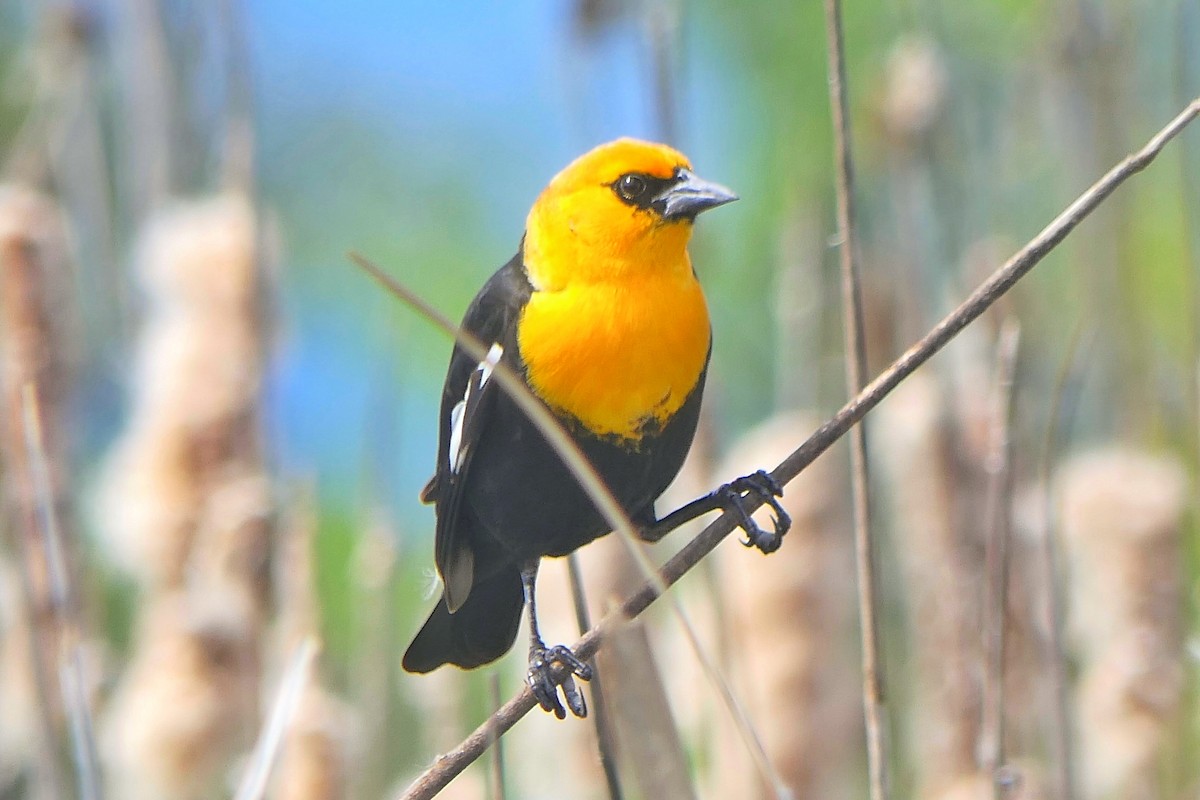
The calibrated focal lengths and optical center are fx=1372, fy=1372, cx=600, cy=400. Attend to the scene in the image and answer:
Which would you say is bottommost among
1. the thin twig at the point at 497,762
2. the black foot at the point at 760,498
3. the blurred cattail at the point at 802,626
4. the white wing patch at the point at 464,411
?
the blurred cattail at the point at 802,626

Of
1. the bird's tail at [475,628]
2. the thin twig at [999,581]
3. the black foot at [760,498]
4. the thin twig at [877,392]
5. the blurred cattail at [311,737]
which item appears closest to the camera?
the thin twig at [877,392]

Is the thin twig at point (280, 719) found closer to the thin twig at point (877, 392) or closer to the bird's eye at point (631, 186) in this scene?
the thin twig at point (877, 392)

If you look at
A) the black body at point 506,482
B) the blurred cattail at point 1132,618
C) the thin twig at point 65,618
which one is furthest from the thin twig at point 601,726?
the blurred cattail at point 1132,618

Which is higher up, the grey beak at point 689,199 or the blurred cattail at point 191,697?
the grey beak at point 689,199

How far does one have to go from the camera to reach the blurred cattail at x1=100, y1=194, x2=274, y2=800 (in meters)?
2.33

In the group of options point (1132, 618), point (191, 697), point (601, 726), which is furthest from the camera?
point (1132, 618)

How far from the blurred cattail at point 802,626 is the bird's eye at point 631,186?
2.64 ft

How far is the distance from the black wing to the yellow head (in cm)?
6

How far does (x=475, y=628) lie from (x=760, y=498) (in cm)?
56

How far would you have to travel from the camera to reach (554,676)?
1.98 metres

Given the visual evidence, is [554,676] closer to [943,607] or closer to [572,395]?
[572,395]

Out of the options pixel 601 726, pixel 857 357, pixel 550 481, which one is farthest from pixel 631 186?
pixel 601 726

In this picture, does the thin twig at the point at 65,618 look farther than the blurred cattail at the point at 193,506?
No

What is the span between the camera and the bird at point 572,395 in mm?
1921
